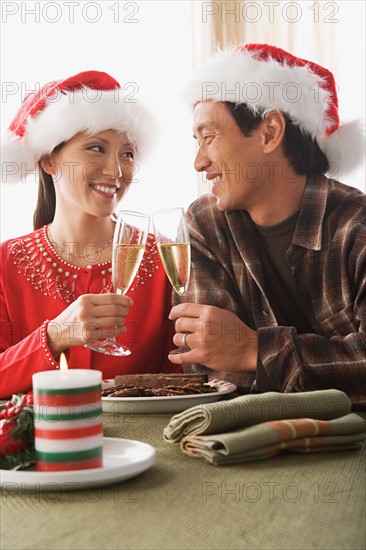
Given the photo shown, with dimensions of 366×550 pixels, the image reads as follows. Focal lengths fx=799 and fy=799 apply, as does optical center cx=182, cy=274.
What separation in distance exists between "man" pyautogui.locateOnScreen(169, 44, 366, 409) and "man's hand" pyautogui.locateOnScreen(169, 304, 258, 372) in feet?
0.18

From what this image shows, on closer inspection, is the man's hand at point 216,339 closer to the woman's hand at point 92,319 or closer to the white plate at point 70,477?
the woman's hand at point 92,319

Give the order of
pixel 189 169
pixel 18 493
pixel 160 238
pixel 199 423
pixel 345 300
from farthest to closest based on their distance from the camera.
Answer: pixel 189 169 < pixel 345 300 < pixel 160 238 < pixel 199 423 < pixel 18 493

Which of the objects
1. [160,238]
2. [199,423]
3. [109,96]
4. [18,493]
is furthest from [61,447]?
[109,96]

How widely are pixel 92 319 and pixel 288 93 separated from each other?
80 centimetres

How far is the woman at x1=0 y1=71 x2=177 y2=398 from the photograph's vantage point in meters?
1.98

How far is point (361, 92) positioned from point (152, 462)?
2.33m

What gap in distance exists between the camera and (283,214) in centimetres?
196

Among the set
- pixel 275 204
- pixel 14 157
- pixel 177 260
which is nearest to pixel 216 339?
pixel 177 260

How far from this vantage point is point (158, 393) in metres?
1.37

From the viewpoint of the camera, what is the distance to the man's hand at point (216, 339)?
1665 mm

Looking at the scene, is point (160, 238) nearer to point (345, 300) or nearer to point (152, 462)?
point (345, 300)

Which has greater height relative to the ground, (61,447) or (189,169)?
(189,169)

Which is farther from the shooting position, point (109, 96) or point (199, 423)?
point (109, 96)

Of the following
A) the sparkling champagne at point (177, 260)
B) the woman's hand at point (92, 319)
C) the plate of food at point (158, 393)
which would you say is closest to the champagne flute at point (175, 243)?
the sparkling champagne at point (177, 260)
